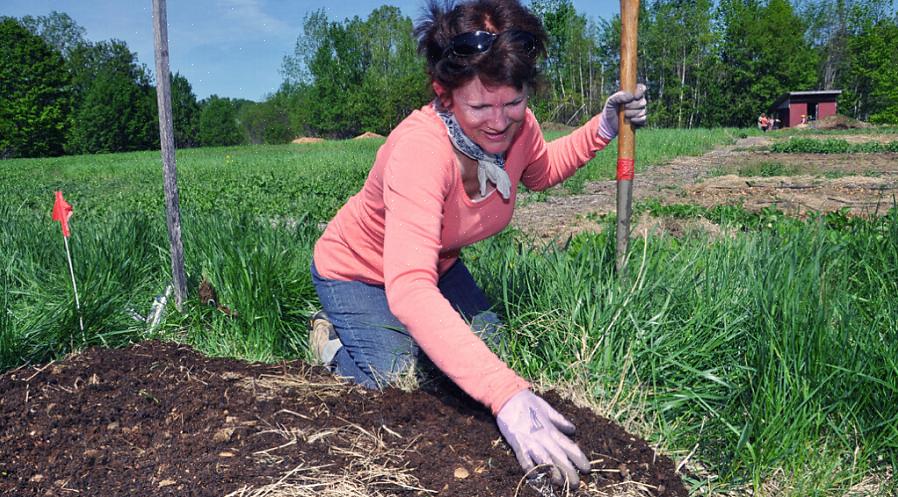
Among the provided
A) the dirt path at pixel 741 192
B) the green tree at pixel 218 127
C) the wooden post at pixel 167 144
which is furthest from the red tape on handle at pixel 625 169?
the green tree at pixel 218 127

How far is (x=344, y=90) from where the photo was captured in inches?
2643

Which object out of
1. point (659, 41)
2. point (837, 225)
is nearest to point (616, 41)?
point (659, 41)

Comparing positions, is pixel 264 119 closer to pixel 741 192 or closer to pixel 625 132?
pixel 741 192

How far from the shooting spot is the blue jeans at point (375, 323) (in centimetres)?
255

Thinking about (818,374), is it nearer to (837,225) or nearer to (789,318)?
(789,318)

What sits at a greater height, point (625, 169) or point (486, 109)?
point (486, 109)

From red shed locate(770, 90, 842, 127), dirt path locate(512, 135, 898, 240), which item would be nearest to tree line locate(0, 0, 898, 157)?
red shed locate(770, 90, 842, 127)

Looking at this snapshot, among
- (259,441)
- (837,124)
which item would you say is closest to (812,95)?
(837,124)

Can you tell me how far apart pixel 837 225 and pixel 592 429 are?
344cm

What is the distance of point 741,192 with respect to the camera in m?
8.48

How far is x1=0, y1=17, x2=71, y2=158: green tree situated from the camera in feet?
185

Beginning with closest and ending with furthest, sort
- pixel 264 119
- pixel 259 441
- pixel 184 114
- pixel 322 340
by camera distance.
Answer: pixel 259 441 → pixel 322 340 → pixel 184 114 → pixel 264 119

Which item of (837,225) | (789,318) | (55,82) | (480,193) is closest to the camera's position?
(789,318)

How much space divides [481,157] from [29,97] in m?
68.0
